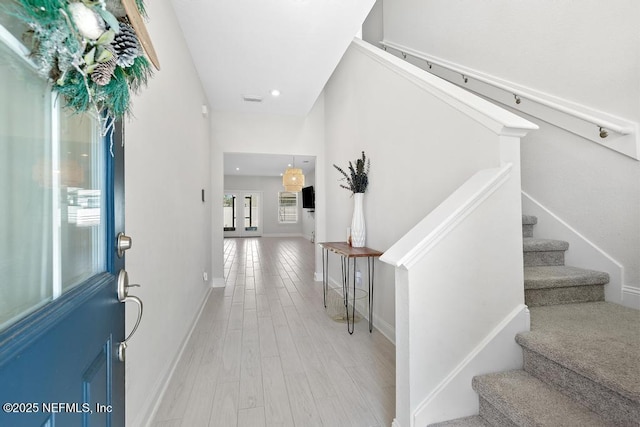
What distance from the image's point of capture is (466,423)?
1324 mm

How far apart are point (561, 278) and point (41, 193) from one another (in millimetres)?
2491

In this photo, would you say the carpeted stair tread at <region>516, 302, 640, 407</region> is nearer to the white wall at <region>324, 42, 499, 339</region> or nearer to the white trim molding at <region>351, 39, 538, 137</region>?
the white wall at <region>324, 42, 499, 339</region>

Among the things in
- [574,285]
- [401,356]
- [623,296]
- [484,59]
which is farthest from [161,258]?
[484,59]

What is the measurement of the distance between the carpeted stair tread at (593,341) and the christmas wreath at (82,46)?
1.89 m

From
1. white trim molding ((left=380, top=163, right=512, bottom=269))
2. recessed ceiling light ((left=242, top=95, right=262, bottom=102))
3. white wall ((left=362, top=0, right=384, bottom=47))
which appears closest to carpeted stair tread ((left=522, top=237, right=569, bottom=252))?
white trim molding ((left=380, top=163, right=512, bottom=269))

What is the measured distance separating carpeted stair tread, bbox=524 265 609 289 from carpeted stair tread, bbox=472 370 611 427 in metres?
0.61

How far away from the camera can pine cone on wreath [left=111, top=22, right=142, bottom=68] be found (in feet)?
2.15

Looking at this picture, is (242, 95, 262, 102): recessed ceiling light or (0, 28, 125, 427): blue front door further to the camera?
(242, 95, 262, 102): recessed ceiling light

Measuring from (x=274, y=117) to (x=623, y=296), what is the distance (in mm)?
4460

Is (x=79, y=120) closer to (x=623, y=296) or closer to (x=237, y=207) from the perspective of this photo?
(x=623, y=296)

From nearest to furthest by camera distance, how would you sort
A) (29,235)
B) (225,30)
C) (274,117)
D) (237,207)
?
(29,235), (225,30), (274,117), (237,207)

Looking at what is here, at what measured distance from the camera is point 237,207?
40.0 ft

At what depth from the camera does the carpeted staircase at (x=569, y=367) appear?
104cm

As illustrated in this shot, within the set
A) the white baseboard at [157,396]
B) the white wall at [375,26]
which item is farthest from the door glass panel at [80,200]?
the white wall at [375,26]
